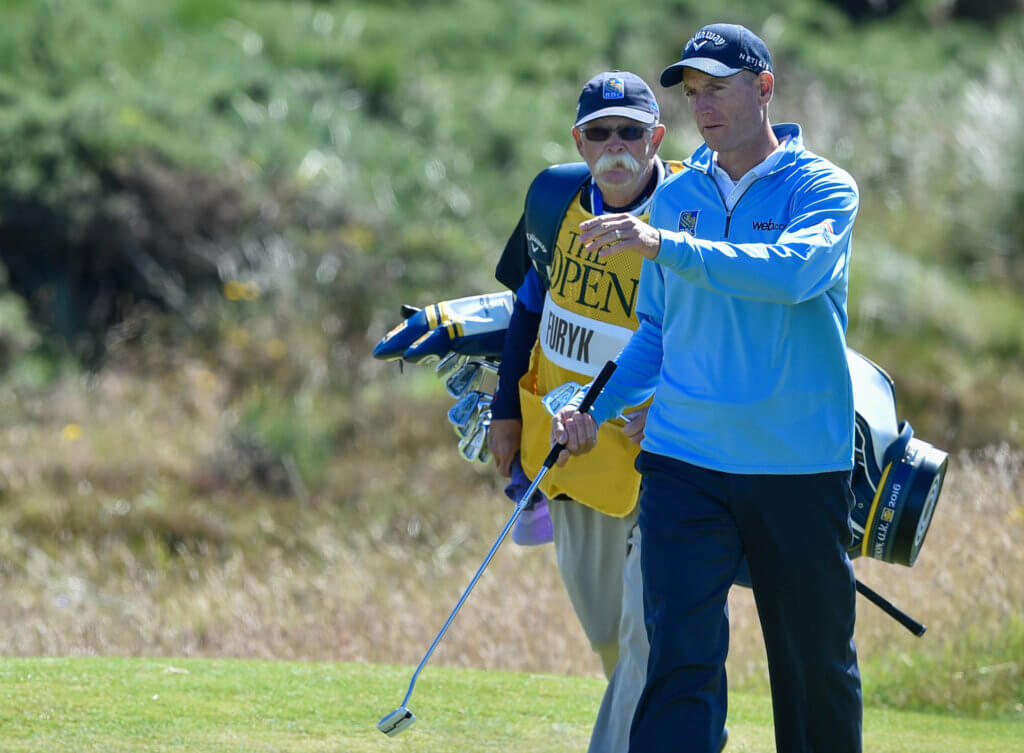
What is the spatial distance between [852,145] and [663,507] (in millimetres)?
13401

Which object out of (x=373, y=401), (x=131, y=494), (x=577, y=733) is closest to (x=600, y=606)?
(x=577, y=733)

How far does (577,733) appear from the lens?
5.52m

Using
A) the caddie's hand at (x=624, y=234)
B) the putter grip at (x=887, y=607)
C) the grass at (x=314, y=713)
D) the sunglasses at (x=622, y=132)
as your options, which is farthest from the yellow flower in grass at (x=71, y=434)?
the caddie's hand at (x=624, y=234)

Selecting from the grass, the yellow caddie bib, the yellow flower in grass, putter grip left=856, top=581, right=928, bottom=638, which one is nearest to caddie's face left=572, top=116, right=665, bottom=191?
the yellow caddie bib

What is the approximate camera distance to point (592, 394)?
15.0 ft

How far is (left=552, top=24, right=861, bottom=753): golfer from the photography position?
4.07 meters

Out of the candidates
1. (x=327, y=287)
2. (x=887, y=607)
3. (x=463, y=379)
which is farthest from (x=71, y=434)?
(x=887, y=607)

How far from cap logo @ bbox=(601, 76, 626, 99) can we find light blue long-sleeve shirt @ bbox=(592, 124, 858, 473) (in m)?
0.77

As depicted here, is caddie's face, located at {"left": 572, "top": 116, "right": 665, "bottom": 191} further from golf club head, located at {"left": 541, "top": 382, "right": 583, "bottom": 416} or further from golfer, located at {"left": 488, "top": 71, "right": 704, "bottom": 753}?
golf club head, located at {"left": 541, "top": 382, "right": 583, "bottom": 416}

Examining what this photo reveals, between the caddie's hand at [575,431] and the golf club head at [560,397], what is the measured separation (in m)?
0.29

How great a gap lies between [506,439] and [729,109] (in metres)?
1.77

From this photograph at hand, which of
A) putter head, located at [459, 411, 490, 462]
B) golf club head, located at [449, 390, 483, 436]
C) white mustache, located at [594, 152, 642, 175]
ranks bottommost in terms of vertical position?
putter head, located at [459, 411, 490, 462]

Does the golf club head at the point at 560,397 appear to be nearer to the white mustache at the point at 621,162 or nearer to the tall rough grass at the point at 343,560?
the white mustache at the point at 621,162

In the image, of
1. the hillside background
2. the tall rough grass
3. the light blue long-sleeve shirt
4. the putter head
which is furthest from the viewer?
the hillside background
